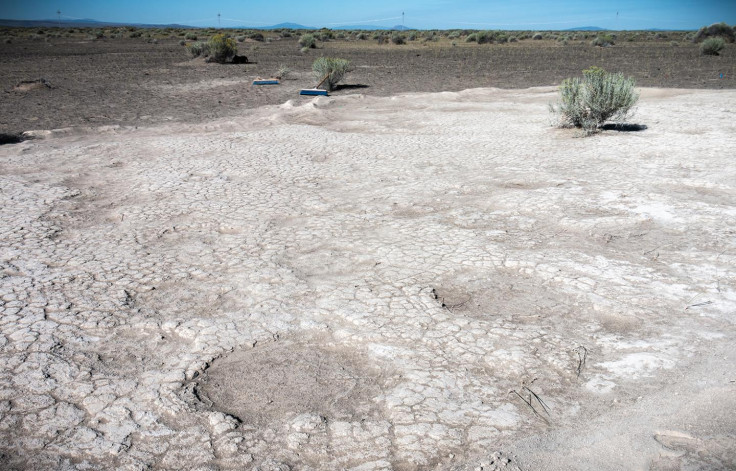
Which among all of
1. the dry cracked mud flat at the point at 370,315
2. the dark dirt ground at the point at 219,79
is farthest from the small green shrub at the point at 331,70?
the dry cracked mud flat at the point at 370,315

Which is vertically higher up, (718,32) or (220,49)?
(718,32)

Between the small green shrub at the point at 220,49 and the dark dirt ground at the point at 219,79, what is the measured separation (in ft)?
1.73

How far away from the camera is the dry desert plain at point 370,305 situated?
2842 millimetres

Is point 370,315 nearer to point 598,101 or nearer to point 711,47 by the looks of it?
point 598,101

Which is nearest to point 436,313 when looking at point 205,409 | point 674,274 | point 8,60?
point 205,409

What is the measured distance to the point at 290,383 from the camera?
10.8 feet

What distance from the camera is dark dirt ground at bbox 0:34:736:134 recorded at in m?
12.6

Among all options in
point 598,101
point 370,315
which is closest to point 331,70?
point 598,101

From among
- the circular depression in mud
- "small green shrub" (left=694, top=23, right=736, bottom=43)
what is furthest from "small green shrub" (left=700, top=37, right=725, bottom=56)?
the circular depression in mud

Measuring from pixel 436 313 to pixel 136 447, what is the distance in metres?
2.03

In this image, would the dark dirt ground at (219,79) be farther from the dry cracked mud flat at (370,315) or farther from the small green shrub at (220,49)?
the dry cracked mud flat at (370,315)

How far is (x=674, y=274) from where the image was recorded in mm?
4488

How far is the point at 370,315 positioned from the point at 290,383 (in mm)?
847

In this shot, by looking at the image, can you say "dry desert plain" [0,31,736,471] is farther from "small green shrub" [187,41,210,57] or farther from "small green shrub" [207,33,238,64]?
"small green shrub" [187,41,210,57]
